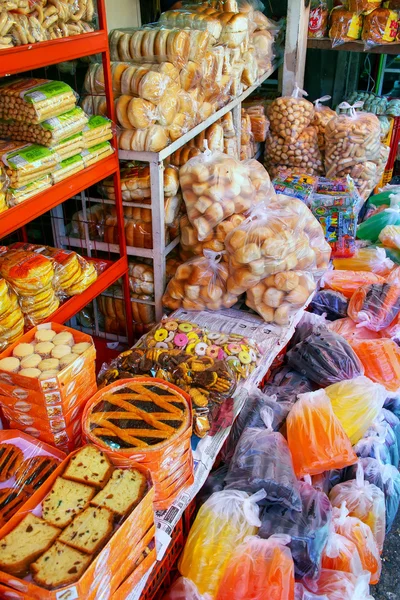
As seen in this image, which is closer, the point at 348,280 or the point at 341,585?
the point at 341,585

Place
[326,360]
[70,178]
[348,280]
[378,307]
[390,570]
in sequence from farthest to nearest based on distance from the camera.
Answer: [348,280] < [378,307] < [326,360] < [390,570] < [70,178]

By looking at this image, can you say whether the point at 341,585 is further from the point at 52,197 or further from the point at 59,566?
the point at 52,197

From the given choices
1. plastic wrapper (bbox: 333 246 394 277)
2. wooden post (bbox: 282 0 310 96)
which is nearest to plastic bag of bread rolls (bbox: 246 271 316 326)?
plastic wrapper (bbox: 333 246 394 277)

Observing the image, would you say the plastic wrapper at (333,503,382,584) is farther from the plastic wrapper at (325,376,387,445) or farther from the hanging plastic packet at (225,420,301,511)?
the plastic wrapper at (325,376,387,445)

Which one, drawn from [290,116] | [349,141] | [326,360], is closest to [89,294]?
[326,360]

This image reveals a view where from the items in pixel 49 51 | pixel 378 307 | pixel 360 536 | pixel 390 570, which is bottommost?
pixel 390 570

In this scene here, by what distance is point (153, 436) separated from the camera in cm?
177

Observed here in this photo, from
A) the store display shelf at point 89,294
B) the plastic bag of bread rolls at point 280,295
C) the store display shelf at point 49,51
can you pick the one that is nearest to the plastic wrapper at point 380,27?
the plastic bag of bread rolls at point 280,295

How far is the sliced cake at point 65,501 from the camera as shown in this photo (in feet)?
4.93

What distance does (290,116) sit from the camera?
438cm

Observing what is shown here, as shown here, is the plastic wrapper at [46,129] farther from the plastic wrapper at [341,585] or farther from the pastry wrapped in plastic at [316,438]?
the plastic wrapper at [341,585]

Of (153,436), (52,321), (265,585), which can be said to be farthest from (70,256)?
(265,585)

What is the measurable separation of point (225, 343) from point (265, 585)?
3.52 feet

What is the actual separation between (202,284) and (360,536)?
1469 millimetres
